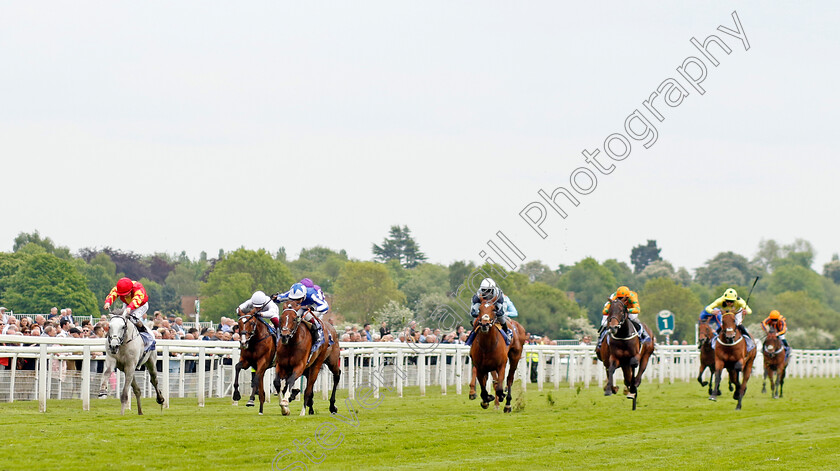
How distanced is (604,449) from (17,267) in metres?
74.8

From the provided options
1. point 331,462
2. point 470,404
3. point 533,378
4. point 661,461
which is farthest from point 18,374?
point 533,378

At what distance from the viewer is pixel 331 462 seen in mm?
9500

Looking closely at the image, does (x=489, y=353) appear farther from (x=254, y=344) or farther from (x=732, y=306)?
(x=732, y=306)

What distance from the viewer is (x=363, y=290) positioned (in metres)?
92.9

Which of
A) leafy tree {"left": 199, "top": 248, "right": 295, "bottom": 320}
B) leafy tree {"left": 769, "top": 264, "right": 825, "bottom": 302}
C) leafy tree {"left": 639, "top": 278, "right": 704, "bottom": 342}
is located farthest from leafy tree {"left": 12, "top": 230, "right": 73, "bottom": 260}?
leafy tree {"left": 769, "top": 264, "right": 825, "bottom": 302}

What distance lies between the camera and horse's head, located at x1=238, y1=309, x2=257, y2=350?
14781mm

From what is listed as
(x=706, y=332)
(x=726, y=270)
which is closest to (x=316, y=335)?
(x=706, y=332)

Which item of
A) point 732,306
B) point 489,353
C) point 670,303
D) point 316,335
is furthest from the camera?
point 670,303

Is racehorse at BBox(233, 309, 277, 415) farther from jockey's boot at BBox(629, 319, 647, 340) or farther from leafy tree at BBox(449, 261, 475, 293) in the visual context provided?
leafy tree at BBox(449, 261, 475, 293)

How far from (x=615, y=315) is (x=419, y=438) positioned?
6.13m

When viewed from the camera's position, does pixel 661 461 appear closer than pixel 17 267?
Yes

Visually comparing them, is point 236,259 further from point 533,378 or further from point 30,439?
point 30,439

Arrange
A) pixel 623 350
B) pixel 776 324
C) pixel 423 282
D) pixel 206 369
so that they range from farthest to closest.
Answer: pixel 423 282 < pixel 776 324 < pixel 206 369 < pixel 623 350

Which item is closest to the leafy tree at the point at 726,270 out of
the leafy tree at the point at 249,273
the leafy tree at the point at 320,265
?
the leafy tree at the point at 320,265
